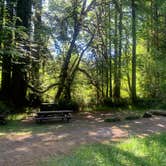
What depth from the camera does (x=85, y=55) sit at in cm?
2173

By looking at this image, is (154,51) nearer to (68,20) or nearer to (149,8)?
(149,8)

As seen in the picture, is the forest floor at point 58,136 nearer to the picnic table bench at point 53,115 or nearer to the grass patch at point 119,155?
the picnic table bench at point 53,115

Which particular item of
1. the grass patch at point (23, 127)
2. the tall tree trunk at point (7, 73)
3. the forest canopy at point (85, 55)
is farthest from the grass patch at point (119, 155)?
the forest canopy at point (85, 55)

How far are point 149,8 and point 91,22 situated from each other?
3764 millimetres

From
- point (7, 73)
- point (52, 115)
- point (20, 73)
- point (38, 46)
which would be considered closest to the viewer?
point (52, 115)

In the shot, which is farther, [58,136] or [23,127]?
[23,127]

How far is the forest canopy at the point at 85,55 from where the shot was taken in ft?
60.8

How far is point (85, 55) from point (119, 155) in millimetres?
14365

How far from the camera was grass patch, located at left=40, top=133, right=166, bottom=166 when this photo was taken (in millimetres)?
7055

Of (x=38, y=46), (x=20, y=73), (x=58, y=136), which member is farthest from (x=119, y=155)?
(x=38, y=46)

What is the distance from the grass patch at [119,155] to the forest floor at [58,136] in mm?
461

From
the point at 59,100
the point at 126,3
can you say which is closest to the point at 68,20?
the point at 126,3

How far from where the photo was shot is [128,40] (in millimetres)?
23578

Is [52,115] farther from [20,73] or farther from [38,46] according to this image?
[38,46]
